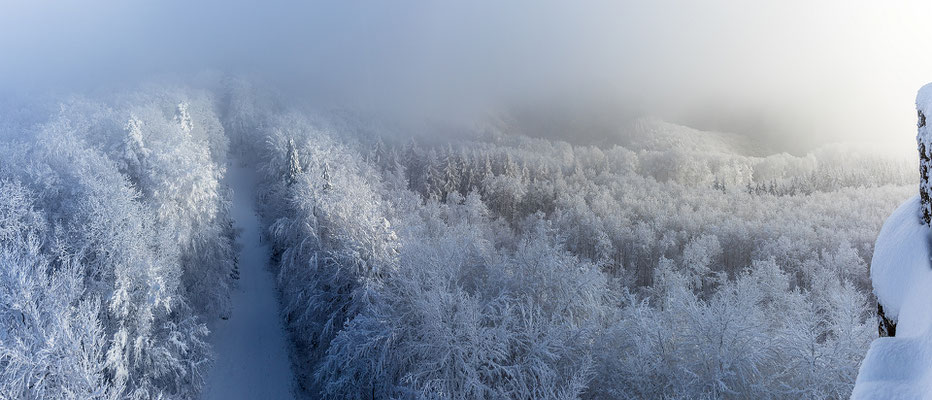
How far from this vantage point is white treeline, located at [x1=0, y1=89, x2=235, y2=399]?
1351cm

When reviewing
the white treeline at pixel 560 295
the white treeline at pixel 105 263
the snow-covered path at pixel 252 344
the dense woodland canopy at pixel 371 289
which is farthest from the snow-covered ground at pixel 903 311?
the snow-covered path at pixel 252 344

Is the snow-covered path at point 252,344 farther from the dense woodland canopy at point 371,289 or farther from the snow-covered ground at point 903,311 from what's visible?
the snow-covered ground at point 903,311

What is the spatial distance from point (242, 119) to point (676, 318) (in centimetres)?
7182

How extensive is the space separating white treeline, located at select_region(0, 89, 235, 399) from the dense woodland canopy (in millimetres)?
115

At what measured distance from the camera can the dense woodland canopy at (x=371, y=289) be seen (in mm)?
13680

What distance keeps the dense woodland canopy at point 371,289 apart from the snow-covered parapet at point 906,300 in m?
8.48

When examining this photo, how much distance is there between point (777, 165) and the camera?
96.8 meters

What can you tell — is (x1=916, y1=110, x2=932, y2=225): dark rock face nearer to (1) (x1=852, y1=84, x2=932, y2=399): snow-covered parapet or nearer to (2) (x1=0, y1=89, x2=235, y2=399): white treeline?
(1) (x1=852, y1=84, x2=932, y2=399): snow-covered parapet

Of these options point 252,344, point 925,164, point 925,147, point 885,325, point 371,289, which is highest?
point 925,147

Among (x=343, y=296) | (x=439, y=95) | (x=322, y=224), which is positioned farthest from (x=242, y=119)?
(x=439, y=95)

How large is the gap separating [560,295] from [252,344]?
78.8ft

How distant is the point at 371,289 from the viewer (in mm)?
20359

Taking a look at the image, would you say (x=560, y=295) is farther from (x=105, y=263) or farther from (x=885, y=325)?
(x=105, y=263)

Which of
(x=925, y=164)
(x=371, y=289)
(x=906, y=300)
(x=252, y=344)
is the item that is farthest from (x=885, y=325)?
(x=252, y=344)
